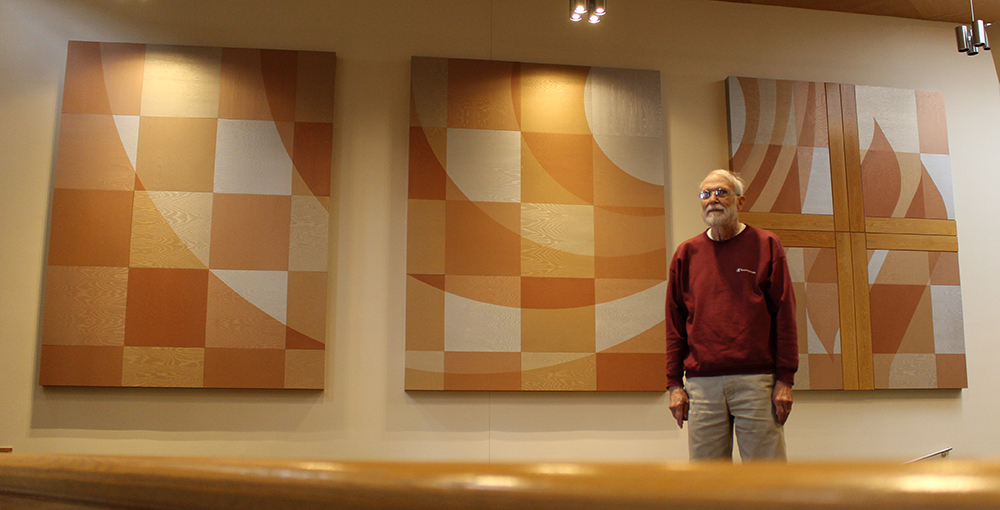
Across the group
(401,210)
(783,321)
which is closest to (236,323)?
(401,210)

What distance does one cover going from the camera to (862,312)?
407 cm

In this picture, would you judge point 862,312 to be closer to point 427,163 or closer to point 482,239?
point 482,239

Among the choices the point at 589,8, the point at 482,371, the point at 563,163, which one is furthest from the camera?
the point at 563,163

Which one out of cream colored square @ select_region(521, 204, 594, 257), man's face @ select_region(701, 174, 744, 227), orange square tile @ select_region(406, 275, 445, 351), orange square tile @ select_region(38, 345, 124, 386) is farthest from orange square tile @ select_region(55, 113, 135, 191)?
man's face @ select_region(701, 174, 744, 227)

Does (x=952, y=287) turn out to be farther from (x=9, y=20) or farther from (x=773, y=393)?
(x=9, y=20)

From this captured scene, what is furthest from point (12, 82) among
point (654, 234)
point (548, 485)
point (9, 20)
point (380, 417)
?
point (548, 485)

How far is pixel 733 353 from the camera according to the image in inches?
101

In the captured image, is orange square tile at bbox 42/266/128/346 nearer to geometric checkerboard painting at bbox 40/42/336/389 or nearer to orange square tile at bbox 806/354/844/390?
geometric checkerboard painting at bbox 40/42/336/389

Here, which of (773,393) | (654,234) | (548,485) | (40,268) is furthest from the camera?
(654,234)

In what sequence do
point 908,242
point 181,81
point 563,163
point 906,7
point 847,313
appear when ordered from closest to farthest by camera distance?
point 181,81 < point 563,163 < point 847,313 < point 908,242 < point 906,7

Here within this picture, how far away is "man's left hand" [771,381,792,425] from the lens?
97.8 inches

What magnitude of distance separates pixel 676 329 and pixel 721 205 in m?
0.52

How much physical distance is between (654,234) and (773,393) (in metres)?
1.55

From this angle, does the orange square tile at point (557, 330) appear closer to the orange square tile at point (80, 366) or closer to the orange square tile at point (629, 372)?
the orange square tile at point (629, 372)
